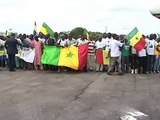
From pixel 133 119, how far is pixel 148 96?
315 centimetres

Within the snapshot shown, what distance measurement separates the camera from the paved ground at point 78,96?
9.30 metres

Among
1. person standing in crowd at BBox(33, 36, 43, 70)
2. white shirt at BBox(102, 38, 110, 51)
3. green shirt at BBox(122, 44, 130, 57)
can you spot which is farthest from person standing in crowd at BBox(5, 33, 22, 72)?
green shirt at BBox(122, 44, 130, 57)

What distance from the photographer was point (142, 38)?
17516 millimetres

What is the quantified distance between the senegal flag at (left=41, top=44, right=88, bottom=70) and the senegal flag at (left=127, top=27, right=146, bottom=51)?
2.07 m

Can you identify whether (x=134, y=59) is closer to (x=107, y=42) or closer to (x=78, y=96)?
(x=107, y=42)

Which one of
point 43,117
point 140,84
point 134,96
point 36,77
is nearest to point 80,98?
point 134,96

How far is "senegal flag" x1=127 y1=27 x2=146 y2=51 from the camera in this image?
1728 cm

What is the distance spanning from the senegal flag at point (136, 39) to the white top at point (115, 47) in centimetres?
80

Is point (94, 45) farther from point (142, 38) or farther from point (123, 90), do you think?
point (123, 90)

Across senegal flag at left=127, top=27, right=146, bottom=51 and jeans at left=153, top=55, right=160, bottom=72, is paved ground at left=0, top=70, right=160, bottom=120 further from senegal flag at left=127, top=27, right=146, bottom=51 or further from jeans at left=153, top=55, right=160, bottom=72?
senegal flag at left=127, top=27, right=146, bottom=51

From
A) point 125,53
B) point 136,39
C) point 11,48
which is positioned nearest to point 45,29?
point 11,48

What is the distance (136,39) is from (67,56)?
324cm

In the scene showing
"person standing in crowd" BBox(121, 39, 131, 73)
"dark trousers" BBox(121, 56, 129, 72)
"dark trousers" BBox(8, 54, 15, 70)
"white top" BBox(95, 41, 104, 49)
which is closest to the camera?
"person standing in crowd" BBox(121, 39, 131, 73)

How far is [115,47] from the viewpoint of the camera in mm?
16953
